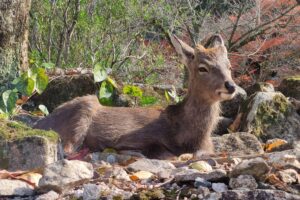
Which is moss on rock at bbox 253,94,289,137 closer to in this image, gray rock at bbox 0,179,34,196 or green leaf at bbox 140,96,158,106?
green leaf at bbox 140,96,158,106

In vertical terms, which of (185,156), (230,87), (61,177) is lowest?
(185,156)

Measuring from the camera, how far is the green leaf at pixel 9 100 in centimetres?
686

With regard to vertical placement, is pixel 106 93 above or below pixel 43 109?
above

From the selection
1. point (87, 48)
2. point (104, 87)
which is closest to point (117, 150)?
point (104, 87)

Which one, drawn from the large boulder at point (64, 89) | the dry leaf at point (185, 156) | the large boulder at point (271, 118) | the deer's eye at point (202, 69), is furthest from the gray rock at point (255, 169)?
the large boulder at point (64, 89)

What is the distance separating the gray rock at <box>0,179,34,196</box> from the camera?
3.70 metres

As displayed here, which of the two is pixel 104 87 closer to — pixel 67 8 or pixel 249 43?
pixel 67 8

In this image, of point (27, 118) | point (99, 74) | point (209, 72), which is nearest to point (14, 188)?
point (209, 72)

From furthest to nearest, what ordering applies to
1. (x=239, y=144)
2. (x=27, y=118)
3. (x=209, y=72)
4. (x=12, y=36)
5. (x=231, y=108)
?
(x=231, y=108) → (x=27, y=118) → (x=12, y=36) → (x=209, y=72) → (x=239, y=144)

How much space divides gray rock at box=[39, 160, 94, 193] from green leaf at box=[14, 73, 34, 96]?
350 centimetres

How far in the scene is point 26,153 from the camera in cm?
443

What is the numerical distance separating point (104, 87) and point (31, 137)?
11.1ft

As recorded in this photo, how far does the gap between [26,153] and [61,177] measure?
91 cm

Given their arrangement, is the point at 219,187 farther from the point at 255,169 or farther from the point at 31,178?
the point at 31,178
